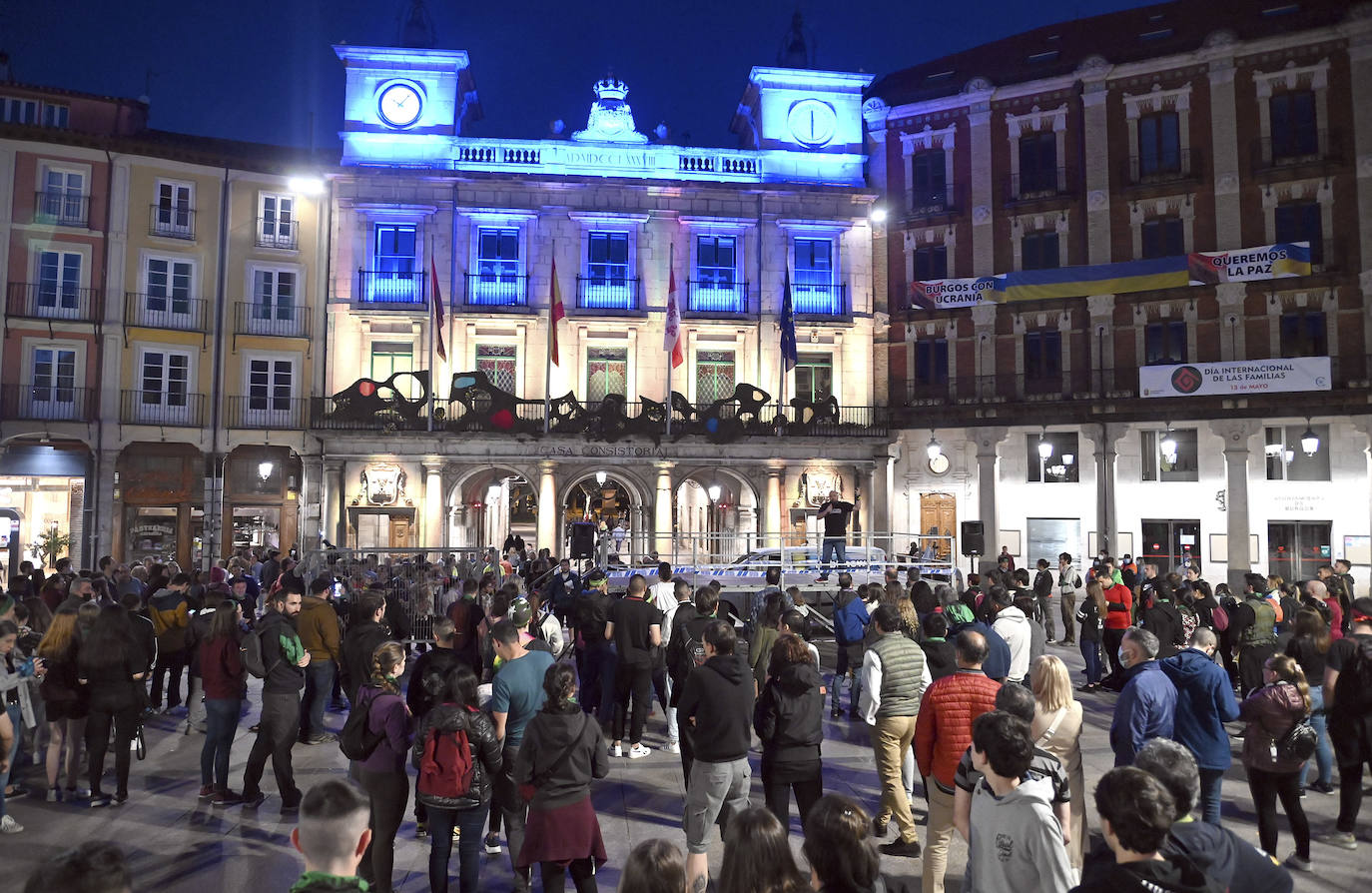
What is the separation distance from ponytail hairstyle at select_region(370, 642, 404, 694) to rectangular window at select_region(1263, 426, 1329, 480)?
2967 cm

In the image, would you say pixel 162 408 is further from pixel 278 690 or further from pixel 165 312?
pixel 278 690

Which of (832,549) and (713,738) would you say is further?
(832,549)

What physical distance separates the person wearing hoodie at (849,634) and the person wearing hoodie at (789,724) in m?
4.90

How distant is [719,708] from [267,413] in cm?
2804

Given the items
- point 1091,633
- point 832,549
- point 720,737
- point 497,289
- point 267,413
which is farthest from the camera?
point 497,289

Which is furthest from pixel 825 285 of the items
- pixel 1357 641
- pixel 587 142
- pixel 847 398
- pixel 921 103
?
pixel 1357 641

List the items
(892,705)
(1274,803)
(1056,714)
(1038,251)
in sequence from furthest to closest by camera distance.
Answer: (1038,251), (892,705), (1274,803), (1056,714)

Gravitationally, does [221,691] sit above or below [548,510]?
below

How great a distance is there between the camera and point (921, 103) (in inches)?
1264

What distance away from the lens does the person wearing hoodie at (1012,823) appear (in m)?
4.16

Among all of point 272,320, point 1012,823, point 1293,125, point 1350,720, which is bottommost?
point 1350,720

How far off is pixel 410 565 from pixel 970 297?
21.1 metres

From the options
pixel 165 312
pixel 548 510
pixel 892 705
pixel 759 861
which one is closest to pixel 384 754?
pixel 759 861

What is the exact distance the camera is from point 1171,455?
29422 millimetres
